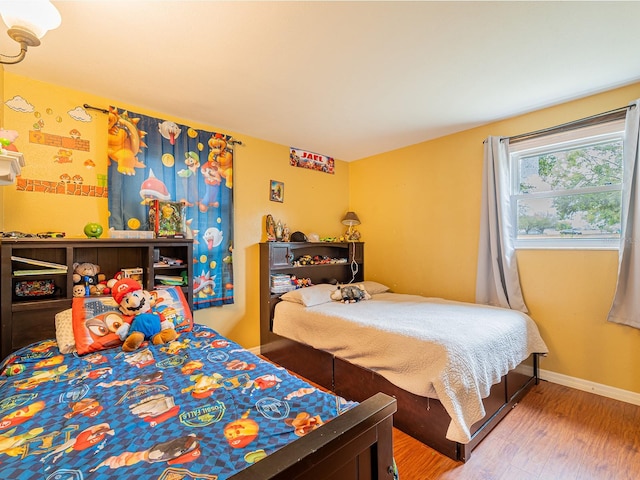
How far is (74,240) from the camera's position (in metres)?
1.99

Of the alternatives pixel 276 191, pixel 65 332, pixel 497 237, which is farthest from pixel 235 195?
pixel 497 237

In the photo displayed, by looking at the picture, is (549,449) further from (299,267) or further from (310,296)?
(299,267)

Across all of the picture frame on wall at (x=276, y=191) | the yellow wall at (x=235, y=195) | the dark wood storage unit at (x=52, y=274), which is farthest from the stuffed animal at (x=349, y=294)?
the dark wood storage unit at (x=52, y=274)

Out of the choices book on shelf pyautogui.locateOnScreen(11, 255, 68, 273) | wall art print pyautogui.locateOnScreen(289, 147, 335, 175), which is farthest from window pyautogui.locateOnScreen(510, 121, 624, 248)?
book on shelf pyautogui.locateOnScreen(11, 255, 68, 273)

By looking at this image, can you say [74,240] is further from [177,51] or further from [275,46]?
[275,46]

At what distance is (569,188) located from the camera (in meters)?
2.59

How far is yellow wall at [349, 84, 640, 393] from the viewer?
238 centimetres

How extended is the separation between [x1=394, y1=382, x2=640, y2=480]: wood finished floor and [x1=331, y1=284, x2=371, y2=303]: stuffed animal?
1337mm

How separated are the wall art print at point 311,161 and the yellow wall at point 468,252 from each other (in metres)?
0.44

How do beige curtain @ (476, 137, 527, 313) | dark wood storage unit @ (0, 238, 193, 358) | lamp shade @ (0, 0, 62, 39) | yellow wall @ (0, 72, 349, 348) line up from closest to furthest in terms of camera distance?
lamp shade @ (0, 0, 62, 39) < dark wood storage unit @ (0, 238, 193, 358) < yellow wall @ (0, 72, 349, 348) < beige curtain @ (476, 137, 527, 313)

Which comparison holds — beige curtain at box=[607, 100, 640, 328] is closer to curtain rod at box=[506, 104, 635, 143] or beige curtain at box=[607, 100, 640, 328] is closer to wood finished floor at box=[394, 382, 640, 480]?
Result: curtain rod at box=[506, 104, 635, 143]

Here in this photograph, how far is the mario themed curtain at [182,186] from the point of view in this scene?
243 centimetres

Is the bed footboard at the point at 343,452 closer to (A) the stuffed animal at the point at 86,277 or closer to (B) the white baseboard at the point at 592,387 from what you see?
(A) the stuffed animal at the point at 86,277

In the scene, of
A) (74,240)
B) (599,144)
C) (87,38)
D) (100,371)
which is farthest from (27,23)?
(599,144)
